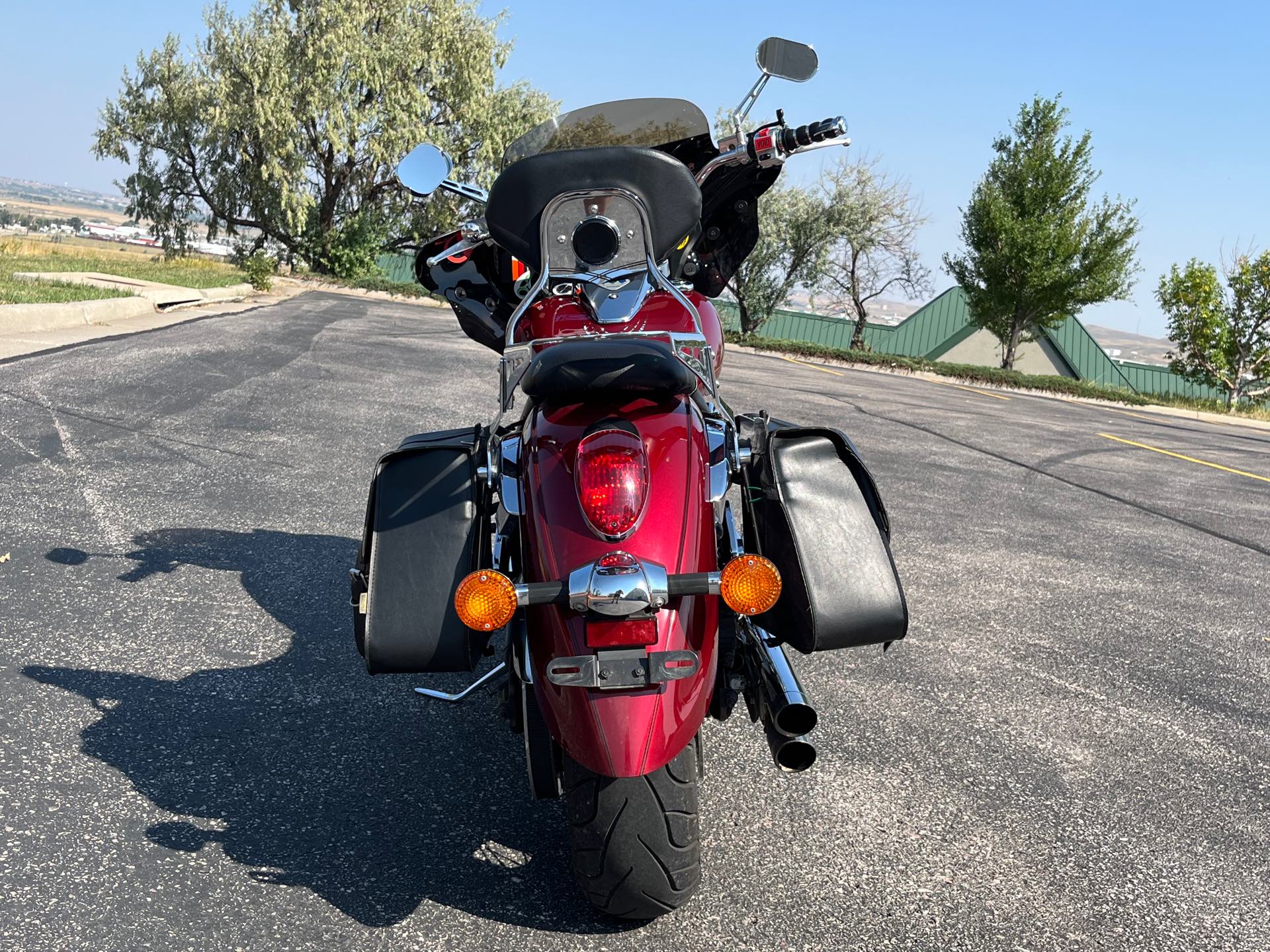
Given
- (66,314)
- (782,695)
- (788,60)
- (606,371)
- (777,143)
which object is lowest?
(66,314)

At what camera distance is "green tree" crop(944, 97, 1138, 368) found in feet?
109

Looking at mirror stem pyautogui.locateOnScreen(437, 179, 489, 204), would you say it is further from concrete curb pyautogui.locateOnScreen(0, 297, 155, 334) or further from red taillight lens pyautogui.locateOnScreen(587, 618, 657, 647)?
concrete curb pyautogui.locateOnScreen(0, 297, 155, 334)

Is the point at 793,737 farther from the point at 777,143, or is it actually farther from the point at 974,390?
the point at 974,390

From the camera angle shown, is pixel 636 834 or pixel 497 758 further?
pixel 497 758

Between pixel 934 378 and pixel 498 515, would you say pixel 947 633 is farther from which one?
pixel 934 378

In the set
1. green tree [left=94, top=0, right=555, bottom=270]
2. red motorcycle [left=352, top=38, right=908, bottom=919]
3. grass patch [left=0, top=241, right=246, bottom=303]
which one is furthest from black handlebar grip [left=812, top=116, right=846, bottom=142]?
green tree [left=94, top=0, right=555, bottom=270]

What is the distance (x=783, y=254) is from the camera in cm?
4016

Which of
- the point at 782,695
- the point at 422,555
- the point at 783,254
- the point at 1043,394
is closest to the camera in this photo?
the point at 782,695

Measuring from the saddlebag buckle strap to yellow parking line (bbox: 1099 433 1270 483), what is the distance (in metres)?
10.2

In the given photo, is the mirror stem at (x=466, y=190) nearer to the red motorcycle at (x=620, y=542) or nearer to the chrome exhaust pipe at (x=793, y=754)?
the red motorcycle at (x=620, y=542)

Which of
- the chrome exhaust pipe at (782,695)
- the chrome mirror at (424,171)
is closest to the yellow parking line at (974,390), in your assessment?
the chrome mirror at (424,171)

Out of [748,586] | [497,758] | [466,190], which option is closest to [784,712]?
[748,586]

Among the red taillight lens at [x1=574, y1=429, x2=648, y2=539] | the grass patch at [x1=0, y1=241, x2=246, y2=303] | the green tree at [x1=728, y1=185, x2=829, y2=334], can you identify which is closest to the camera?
the red taillight lens at [x1=574, y1=429, x2=648, y2=539]

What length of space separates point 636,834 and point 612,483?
73cm
